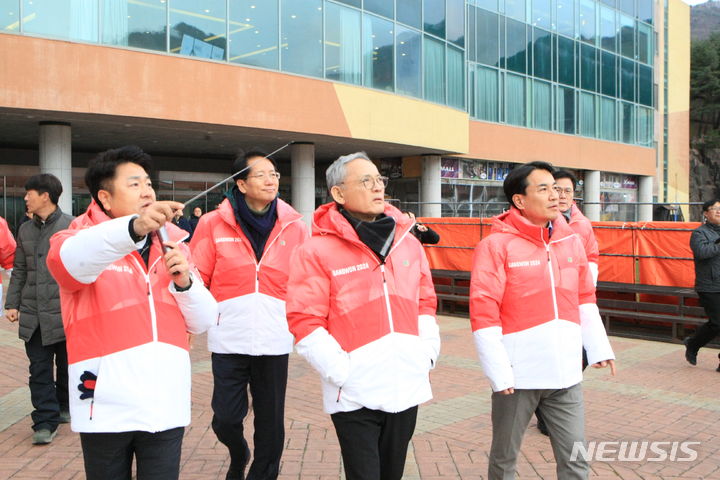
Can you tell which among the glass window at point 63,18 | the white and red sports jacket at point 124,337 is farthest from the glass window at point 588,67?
the white and red sports jacket at point 124,337

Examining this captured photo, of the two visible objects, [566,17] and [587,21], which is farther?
[587,21]

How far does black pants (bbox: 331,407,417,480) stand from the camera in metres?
2.89

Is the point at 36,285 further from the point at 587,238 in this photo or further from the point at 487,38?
the point at 487,38

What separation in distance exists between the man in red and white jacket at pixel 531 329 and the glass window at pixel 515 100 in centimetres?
2859

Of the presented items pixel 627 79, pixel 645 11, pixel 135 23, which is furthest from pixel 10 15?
pixel 645 11

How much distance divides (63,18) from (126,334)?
16.2 m

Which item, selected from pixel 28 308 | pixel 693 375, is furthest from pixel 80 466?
pixel 693 375

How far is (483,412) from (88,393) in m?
4.16

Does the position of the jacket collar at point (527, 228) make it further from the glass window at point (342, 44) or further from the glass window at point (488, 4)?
the glass window at point (488, 4)

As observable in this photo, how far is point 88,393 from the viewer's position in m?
2.57

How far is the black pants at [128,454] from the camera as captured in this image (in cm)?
260

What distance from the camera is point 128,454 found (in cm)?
270

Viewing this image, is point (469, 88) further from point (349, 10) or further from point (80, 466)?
point (80, 466)

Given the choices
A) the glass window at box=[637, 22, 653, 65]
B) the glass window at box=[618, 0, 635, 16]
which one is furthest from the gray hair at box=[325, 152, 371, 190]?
the glass window at box=[637, 22, 653, 65]
